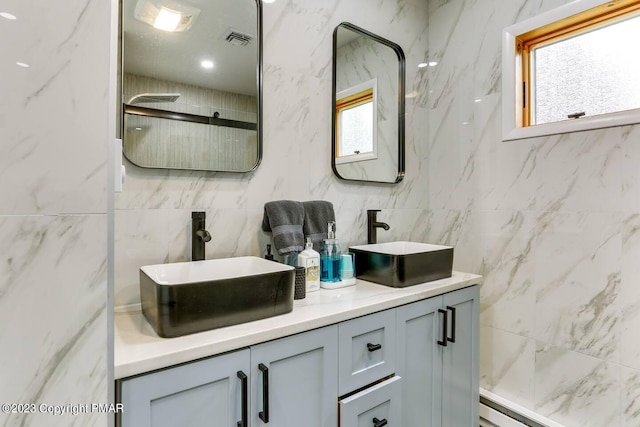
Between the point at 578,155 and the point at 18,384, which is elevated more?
the point at 578,155

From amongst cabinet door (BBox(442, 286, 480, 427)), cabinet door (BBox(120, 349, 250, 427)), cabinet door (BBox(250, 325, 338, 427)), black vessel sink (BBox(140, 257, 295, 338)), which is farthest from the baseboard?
cabinet door (BBox(120, 349, 250, 427))

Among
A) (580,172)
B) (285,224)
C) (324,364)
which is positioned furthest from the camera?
(580,172)

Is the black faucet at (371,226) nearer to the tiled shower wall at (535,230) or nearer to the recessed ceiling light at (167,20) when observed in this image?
the tiled shower wall at (535,230)

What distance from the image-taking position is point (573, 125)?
1.53 m

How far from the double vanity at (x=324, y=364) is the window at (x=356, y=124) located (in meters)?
0.71

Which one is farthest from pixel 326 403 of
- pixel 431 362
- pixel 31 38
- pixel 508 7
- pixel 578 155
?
pixel 508 7

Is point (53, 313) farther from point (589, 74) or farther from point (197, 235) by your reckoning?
point (589, 74)

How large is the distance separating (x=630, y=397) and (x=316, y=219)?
57.8 inches

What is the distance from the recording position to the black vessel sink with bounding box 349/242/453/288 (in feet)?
4.74

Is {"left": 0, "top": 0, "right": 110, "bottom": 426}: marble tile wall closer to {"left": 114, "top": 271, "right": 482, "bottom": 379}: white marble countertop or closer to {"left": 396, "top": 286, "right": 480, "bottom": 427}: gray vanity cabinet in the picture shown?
{"left": 114, "top": 271, "right": 482, "bottom": 379}: white marble countertop

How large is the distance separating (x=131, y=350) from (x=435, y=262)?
124cm

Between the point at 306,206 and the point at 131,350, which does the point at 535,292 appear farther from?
the point at 131,350

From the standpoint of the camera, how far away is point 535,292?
168cm

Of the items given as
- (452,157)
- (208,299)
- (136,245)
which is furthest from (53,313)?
(452,157)
